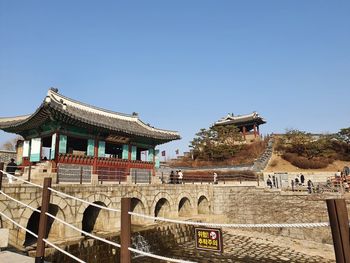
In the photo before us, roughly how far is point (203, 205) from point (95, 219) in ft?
35.0

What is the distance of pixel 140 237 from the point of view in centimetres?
1394

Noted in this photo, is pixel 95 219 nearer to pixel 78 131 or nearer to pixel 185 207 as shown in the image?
pixel 78 131

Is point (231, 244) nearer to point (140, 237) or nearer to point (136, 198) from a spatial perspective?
point (140, 237)

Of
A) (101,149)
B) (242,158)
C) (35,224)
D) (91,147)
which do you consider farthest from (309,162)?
(35,224)

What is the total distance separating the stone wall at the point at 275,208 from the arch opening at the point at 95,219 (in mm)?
10700

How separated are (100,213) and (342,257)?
48.3 feet

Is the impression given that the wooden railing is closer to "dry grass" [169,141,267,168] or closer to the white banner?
the white banner

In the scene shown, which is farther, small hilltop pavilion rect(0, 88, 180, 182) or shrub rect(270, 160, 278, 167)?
shrub rect(270, 160, 278, 167)

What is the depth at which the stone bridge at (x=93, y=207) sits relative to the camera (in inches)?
409

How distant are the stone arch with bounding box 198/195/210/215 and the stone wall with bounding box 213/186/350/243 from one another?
0.66 m

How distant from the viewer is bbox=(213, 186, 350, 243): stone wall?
16.2 m

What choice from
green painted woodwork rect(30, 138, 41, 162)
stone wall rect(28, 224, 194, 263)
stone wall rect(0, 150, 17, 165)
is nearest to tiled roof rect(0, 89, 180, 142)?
green painted woodwork rect(30, 138, 41, 162)

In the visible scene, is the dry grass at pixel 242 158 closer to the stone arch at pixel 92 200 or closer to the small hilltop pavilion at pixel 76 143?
the small hilltop pavilion at pixel 76 143

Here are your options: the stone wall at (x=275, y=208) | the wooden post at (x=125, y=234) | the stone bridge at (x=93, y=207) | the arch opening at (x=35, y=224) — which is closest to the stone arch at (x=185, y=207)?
the stone bridge at (x=93, y=207)
